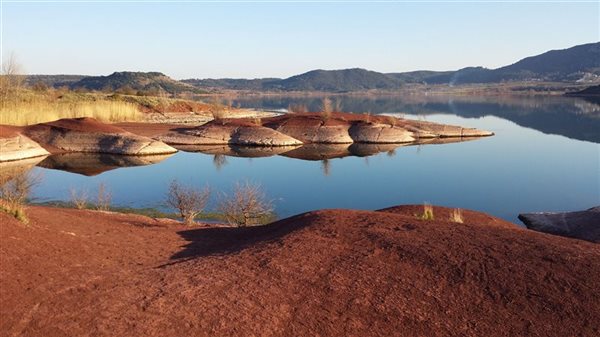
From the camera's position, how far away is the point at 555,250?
836cm

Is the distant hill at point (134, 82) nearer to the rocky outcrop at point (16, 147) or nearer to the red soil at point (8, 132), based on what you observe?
the red soil at point (8, 132)

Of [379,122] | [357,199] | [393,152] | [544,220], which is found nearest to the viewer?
[544,220]

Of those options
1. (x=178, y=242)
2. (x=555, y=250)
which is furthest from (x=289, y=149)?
(x=555, y=250)

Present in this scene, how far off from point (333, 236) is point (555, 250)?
366cm

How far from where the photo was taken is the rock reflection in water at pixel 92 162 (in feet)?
90.7

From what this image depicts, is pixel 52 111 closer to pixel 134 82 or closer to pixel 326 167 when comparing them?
pixel 326 167

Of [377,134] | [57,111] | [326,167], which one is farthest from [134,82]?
[326,167]

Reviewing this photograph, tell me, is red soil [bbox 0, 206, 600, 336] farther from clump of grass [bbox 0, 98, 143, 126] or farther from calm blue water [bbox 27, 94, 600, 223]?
clump of grass [bbox 0, 98, 143, 126]

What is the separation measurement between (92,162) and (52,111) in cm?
1493

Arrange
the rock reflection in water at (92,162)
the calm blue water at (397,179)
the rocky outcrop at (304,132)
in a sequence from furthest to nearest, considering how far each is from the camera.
→ the rocky outcrop at (304,132), the rock reflection in water at (92,162), the calm blue water at (397,179)

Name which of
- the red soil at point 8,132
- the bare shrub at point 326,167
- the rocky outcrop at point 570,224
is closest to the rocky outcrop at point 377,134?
the bare shrub at point 326,167

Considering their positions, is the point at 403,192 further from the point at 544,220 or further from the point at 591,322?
the point at 591,322

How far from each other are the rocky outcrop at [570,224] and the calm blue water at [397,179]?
141 centimetres

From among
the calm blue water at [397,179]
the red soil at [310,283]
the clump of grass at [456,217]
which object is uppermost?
the red soil at [310,283]
